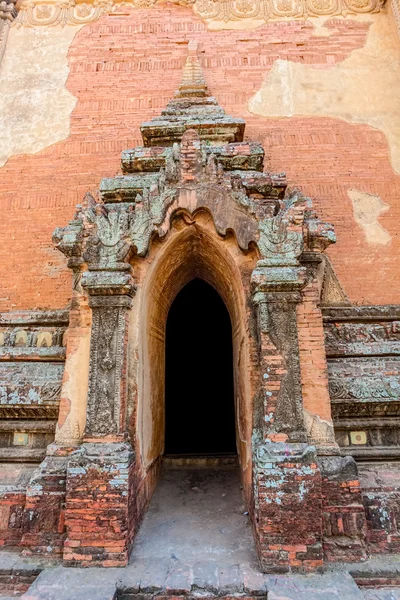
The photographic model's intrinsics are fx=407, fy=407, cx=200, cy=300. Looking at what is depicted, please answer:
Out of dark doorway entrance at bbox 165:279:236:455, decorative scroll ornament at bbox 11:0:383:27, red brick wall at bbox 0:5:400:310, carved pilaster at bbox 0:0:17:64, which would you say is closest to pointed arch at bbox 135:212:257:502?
red brick wall at bbox 0:5:400:310

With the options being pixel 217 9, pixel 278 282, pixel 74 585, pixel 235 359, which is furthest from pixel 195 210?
pixel 217 9

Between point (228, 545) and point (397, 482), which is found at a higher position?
point (397, 482)

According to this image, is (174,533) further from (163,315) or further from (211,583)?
(163,315)

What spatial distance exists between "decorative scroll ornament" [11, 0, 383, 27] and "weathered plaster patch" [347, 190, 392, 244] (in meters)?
4.77

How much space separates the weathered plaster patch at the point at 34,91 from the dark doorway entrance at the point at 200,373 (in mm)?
4635

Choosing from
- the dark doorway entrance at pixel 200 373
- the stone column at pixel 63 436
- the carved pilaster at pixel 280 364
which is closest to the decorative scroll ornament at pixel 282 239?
the carved pilaster at pixel 280 364

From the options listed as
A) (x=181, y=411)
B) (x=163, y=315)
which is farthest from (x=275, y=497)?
(x=181, y=411)

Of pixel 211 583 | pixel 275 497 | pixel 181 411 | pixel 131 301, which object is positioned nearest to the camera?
pixel 211 583

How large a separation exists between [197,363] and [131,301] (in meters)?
6.08

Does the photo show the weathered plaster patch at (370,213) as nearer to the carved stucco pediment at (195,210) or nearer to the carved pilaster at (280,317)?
the carved stucco pediment at (195,210)

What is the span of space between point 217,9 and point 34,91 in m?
4.56

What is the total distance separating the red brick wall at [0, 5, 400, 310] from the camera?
725cm

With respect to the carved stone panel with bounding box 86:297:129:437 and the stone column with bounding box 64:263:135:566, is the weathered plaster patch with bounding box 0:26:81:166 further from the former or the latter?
the carved stone panel with bounding box 86:297:129:437

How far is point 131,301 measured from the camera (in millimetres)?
4957
